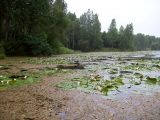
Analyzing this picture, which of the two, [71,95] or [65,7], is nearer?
[71,95]

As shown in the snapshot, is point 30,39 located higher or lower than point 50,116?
higher

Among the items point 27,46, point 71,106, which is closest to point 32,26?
point 27,46

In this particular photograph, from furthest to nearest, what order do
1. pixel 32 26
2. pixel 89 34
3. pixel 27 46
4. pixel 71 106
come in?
pixel 89 34 → pixel 32 26 → pixel 27 46 → pixel 71 106

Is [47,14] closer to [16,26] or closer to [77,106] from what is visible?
[16,26]

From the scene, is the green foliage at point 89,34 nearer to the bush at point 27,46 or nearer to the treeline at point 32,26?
the treeline at point 32,26

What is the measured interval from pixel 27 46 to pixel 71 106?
32111 millimetres

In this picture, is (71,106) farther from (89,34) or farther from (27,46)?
(89,34)

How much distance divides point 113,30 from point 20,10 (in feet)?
254

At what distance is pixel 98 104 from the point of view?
792 cm

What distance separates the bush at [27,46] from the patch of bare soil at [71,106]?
28388mm

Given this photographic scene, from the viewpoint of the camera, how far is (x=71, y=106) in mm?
7676

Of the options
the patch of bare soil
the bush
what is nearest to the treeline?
the bush

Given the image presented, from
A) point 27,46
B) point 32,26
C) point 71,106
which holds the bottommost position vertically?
point 71,106

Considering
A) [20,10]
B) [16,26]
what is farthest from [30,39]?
[16,26]
